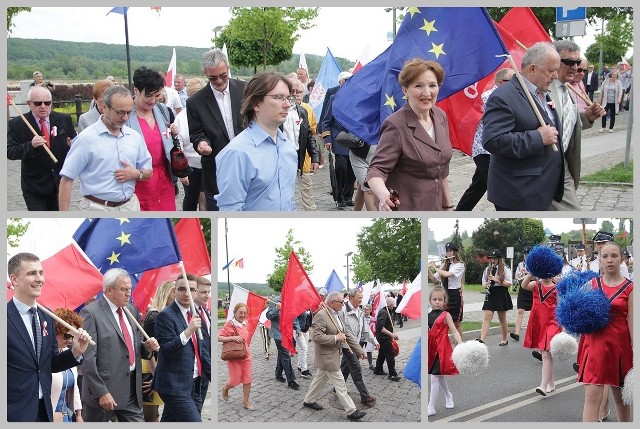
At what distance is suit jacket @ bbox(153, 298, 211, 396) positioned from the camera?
19.0ft

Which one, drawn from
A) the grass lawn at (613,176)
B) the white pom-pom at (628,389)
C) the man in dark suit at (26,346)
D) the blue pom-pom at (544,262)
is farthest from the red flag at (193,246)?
the grass lawn at (613,176)

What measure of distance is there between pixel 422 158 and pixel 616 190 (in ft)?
23.6

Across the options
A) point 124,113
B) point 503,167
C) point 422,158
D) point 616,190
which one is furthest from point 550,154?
point 616,190

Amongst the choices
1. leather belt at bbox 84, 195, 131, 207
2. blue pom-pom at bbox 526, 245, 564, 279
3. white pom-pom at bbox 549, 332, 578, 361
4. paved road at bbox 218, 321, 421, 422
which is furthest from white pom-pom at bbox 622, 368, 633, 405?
leather belt at bbox 84, 195, 131, 207

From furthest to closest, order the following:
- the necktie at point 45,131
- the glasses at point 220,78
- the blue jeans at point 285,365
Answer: the necktie at point 45,131 → the glasses at point 220,78 → the blue jeans at point 285,365

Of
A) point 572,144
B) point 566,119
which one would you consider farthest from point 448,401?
point 566,119

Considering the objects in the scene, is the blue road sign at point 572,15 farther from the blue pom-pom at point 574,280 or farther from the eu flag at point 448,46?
the blue pom-pom at point 574,280

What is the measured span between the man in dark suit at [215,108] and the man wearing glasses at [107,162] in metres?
0.87

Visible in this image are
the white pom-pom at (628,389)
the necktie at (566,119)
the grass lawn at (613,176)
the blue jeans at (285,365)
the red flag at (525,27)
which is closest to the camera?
the white pom-pom at (628,389)

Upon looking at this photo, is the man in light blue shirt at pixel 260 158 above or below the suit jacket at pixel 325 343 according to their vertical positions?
above

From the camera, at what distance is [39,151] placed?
752cm

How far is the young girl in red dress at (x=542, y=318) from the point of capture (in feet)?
21.1

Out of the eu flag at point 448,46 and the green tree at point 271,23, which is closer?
the eu flag at point 448,46

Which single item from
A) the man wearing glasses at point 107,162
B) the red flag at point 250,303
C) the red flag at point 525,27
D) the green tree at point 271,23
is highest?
the green tree at point 271,23
